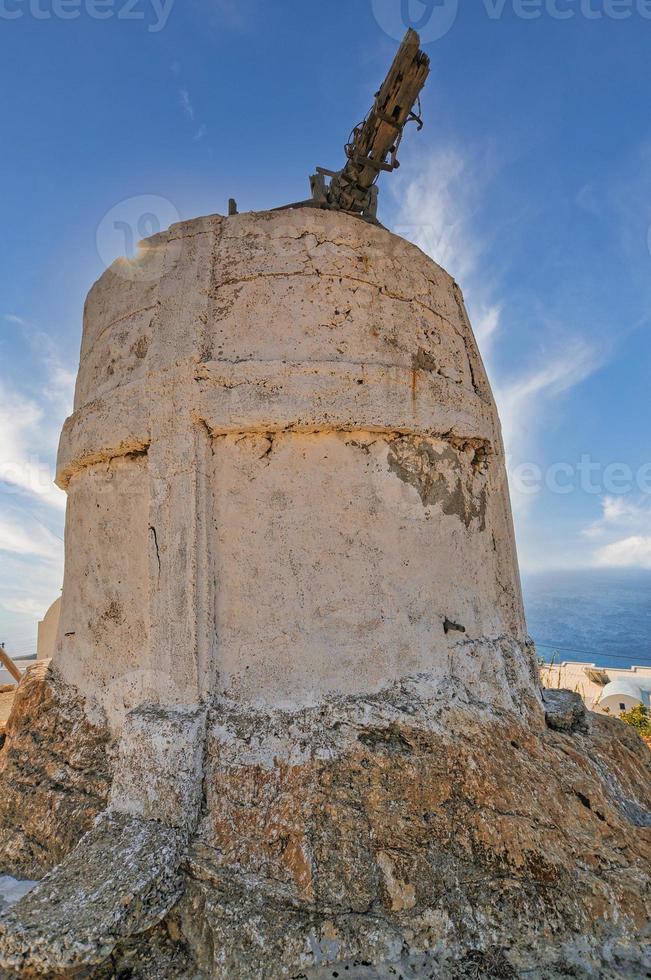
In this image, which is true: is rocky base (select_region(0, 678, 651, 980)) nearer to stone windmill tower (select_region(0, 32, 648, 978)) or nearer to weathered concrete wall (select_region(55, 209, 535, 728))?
stone windmill tower (select_region(0, 32, 648, 978))

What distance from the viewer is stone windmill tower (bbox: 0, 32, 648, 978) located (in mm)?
1949

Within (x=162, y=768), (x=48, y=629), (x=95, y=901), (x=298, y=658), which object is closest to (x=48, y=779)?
(x=162, y=768)

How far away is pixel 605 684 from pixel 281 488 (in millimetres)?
33378

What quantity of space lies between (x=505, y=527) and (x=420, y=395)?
1.07 metres

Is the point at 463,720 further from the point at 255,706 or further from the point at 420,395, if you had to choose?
the point at 420,395

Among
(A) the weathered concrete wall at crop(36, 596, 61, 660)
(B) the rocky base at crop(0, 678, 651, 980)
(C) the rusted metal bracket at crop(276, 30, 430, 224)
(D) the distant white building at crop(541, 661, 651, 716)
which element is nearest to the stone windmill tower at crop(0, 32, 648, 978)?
(B) the rocky base at crop(0, 678, 651, 980)

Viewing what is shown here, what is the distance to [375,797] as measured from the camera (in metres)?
2.16

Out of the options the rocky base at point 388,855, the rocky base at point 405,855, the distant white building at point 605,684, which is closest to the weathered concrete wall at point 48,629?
the rocky base at point 388,855

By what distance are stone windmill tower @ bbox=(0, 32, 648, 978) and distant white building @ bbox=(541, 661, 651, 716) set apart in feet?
60.8

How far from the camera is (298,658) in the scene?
2.44 m

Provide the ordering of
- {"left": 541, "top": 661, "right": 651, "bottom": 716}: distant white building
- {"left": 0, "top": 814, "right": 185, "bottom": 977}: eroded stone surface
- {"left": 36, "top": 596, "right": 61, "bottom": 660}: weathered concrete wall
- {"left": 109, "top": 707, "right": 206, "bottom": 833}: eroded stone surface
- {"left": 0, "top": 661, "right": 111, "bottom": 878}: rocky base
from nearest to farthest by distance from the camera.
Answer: {"left": 0, "top": 814, "right": 185, "bottom": 977}: eroded stone surface, {"left": 109, "top": 707, "right": 206, "bottom": 833}: eroded stone surface, {"left": 0, "top": 661, "right": 111, "bottom": 878}: rocky base, {"left": 36, "top": 596, "right": 61, "bottom": 660}: weathered concrete wall, {"left": 541, "top": 661, "right": 651, "bottom": 716}: distant white building

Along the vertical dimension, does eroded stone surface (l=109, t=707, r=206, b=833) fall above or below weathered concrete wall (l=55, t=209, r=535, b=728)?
below

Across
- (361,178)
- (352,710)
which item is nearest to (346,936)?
(352,710)

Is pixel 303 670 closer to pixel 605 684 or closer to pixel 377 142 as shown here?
pixel 377 142
